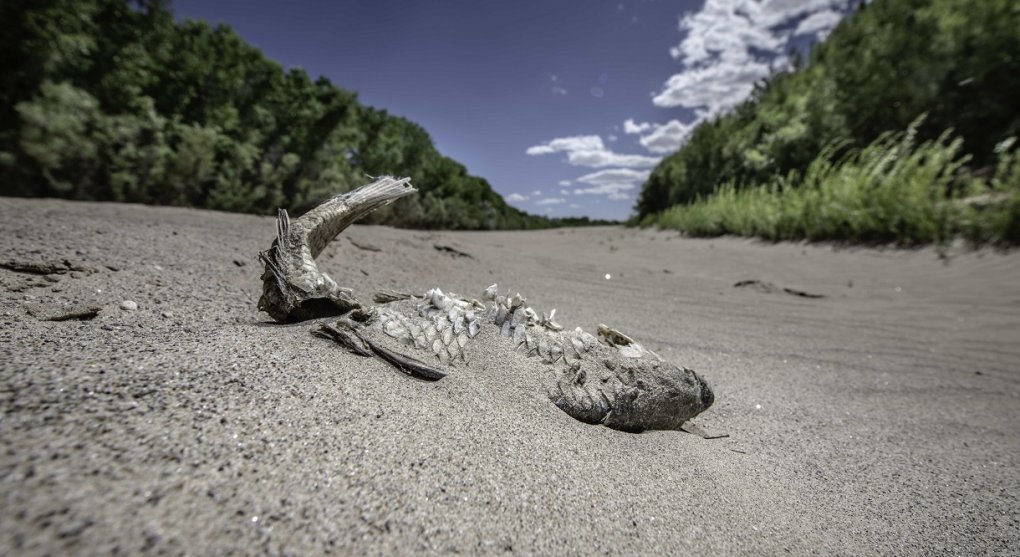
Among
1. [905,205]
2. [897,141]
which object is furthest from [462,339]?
[897,141]

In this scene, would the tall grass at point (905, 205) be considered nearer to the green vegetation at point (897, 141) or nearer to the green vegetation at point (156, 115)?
the green vegetation at point (897, 141)

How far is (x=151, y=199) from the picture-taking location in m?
4.95

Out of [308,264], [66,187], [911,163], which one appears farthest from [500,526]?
[911,163]

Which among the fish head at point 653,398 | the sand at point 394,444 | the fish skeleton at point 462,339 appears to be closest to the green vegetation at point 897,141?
the sand at point 394,444

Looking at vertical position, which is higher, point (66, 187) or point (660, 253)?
point (66, 187)

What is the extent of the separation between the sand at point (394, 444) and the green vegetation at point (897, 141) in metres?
3.41

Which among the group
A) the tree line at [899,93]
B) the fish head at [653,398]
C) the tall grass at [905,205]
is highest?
the tree line at [899,93]

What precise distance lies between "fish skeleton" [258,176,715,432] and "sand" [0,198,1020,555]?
59mm

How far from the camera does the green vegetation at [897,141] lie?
4.92 metres

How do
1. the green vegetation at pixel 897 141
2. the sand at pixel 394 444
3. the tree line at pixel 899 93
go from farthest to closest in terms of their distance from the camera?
the tree line at pixel 899 93, the green vegetation at pixel 897 141, the sand at pixel 394 444

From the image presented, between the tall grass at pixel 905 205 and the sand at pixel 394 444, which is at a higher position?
the tall grass at pixel 905 205

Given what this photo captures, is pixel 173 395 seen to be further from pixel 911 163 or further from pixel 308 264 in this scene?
pixel 911 163

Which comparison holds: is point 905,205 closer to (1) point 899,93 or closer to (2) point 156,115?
(1) point 899,93

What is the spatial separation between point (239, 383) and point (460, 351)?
57 centimetres
